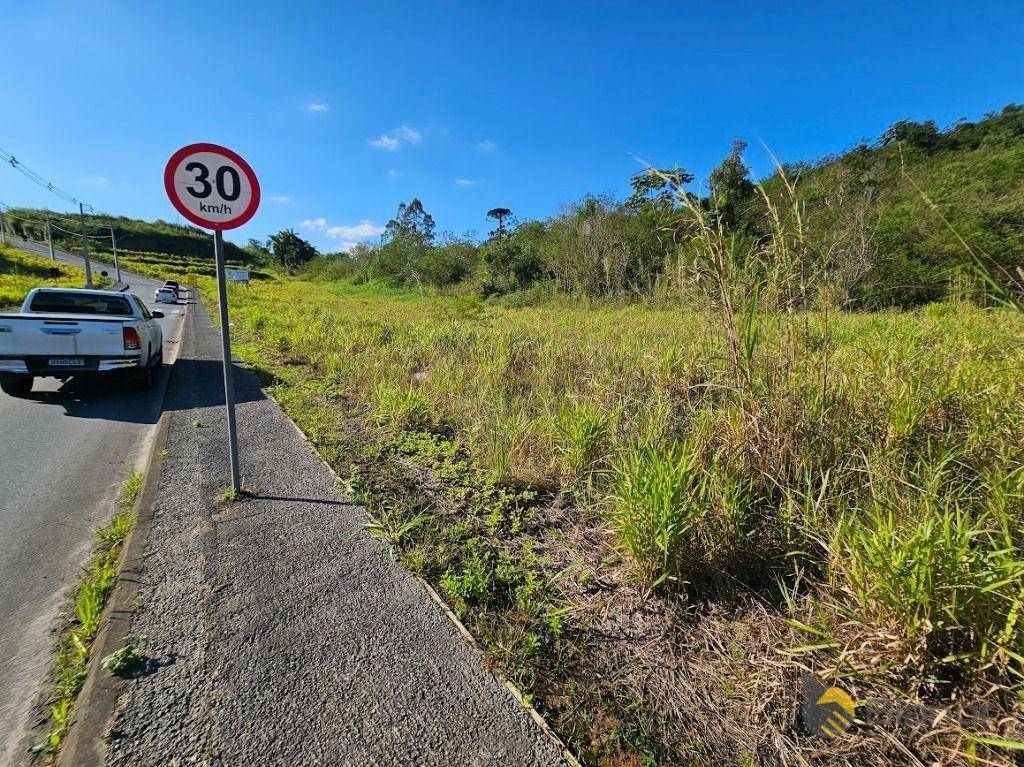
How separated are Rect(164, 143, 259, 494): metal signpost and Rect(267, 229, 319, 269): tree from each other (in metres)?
82.0

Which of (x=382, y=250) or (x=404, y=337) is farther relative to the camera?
(x=382, y=250)

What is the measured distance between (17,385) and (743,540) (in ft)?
29.9

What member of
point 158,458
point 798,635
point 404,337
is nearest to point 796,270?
point 798,635

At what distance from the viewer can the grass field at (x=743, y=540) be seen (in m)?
1.50

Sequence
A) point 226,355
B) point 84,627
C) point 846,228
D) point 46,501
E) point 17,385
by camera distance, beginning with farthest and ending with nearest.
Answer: point 846,228
point 17,385
point 46,501
point 226,355
point 84,627

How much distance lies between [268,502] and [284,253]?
86.6 meters

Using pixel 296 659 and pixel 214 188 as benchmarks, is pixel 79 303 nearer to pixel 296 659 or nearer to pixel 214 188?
pixel 214 188

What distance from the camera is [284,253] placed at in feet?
250

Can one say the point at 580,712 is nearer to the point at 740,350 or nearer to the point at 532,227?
the point at 740,350

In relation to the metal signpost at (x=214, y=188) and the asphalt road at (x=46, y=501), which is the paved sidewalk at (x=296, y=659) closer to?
the asphalt road at (x=46, y=501)

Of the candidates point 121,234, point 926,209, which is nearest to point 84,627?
point 926,209

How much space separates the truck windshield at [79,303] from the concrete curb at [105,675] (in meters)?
6.34

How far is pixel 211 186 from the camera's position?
2.87 metres

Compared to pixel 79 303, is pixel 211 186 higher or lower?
higher
